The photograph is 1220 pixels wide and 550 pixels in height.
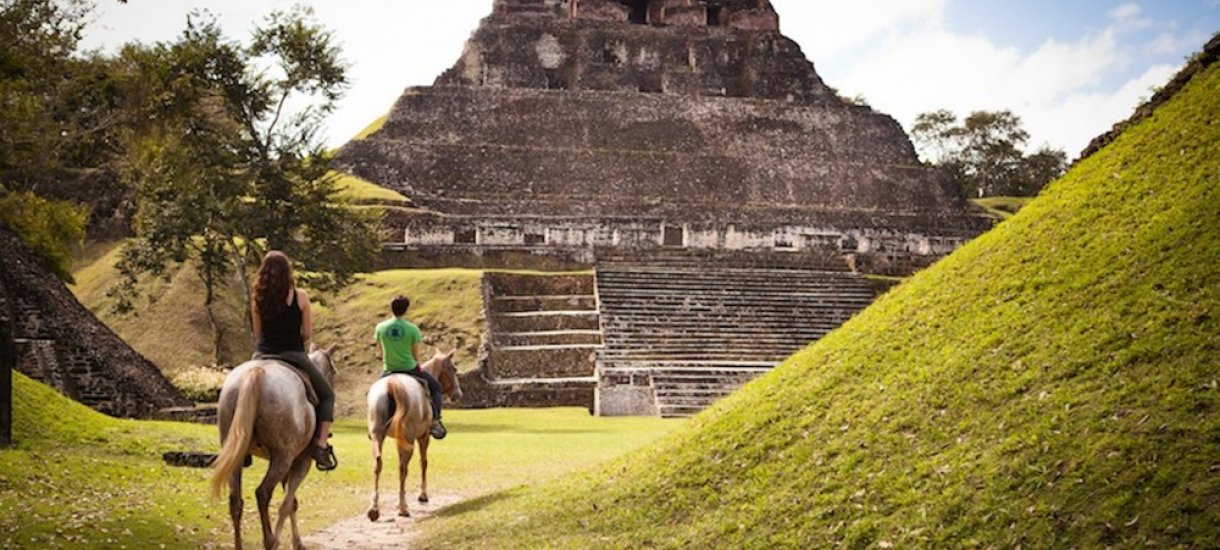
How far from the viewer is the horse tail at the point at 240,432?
7.45 meters

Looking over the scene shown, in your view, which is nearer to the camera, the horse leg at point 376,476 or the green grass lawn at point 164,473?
the green grass lawn at point 164,473

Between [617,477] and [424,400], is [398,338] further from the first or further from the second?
[617,477]

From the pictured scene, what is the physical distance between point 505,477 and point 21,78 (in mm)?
6629

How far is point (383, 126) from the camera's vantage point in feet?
130

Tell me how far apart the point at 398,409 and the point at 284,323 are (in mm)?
2907

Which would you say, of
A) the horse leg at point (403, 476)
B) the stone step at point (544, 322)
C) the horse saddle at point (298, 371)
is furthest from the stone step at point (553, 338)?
the horse saddle at point (298, 371)

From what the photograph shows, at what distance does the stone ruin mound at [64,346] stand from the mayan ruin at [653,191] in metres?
7.11

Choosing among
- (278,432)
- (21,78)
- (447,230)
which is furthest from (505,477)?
(447,230)

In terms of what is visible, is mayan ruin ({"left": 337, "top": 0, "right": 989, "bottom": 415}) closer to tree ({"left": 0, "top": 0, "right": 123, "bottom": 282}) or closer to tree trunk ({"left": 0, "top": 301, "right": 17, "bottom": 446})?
tree ({"left": 0, "top": 0, "right": 123, "bottom": 282})

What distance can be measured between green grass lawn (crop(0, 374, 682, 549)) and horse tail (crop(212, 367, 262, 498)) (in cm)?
96

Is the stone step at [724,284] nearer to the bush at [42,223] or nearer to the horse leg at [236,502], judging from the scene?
the bush at [42,223]

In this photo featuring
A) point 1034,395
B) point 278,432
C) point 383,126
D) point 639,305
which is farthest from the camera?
point 383,126

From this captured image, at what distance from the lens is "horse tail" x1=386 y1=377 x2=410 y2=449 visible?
1071 cm

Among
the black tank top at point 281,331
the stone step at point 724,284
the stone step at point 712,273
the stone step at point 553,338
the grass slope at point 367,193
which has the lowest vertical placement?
the stone step at point 553,338
